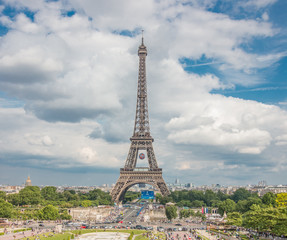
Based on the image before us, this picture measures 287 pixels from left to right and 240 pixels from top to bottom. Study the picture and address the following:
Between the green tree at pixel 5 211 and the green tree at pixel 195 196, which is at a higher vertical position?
the green tree at pixel 195 196

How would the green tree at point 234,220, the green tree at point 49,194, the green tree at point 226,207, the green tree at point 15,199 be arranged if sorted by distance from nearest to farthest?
the green tree at point 234,220 → the green tree at point 226,207 → the green tree at point 15,199 → the green tree at point 49,194

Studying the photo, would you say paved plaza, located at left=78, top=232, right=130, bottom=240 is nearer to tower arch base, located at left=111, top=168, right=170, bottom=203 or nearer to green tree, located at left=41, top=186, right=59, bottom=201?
tower arch base, located at left=111, top=168, right=170, bottom=203

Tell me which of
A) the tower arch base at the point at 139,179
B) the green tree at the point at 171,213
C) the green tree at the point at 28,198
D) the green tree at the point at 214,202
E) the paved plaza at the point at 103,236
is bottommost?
the paved plaza at the point at 103,236

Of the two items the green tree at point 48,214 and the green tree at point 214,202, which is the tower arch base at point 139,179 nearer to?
the green tree at point 214,202

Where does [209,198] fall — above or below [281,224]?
above

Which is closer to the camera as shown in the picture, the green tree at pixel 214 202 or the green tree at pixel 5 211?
the green tree at pixel 5 211

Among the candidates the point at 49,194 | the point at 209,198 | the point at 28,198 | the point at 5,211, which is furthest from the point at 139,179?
the point at 5,211

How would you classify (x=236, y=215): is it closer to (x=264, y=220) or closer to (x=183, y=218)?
(x=264, y=220)

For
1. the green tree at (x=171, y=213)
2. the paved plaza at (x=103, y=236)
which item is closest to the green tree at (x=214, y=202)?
the green tree at (x=171, y=213)

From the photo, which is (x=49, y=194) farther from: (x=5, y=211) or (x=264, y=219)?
(x=264, y=219)

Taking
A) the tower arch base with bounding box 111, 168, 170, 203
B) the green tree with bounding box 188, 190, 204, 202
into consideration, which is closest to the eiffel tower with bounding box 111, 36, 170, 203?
the tower arch base with bounding box 111, 168, 170, 203
